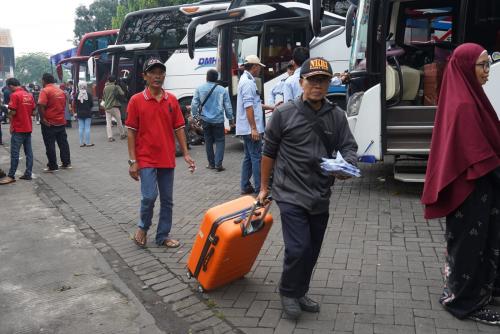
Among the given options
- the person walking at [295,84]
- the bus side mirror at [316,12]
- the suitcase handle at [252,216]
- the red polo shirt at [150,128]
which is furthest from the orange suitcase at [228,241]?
the bus side mirror at [316,12]

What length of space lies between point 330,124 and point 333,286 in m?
1.41

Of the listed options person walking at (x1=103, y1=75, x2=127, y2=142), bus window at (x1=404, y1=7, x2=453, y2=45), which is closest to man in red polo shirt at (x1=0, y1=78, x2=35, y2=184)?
person walking at (x1=103, y1=75, x2=127, y2=142)

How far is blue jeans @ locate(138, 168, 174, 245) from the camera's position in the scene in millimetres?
4840

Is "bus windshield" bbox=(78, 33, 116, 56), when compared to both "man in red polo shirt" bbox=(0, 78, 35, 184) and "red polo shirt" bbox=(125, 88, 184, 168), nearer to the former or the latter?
"man in red polo shirt" bbox=(0, 78, 35, 184)

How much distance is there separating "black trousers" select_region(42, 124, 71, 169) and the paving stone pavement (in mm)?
2200

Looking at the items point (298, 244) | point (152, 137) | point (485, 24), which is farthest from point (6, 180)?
point (485, 24)

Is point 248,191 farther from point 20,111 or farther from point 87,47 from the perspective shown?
point 87,47

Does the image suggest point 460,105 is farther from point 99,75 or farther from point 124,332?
point 99,75

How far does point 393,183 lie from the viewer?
7379 mm

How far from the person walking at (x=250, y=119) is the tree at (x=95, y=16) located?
1641 inches

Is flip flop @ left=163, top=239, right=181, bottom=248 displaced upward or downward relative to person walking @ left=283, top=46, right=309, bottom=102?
downward

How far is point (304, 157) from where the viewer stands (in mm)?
3250

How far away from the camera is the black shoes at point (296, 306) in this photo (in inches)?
133

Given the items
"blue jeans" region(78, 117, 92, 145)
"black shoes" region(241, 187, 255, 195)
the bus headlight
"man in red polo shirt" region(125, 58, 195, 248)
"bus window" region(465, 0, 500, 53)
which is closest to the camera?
"man in red polo shirt" region(125, 58, 195, 248)
